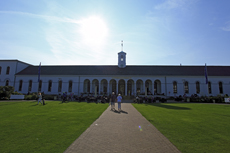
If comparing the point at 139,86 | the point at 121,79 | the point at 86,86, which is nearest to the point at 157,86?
the point at 139,86

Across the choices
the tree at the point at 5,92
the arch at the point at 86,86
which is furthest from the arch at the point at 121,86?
the tree at the point at 5,92

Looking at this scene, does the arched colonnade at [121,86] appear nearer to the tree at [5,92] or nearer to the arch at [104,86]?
the arch at [104,86]

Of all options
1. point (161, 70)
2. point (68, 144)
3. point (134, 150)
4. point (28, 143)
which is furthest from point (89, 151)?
point (161, 70)

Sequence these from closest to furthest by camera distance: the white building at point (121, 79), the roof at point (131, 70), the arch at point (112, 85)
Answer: the white building at point (121, 79) < the roof at point (131, 70) < the arch at point (112, 85)

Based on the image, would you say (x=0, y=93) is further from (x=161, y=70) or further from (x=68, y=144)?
(x=161, y=70)

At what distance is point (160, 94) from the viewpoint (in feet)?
121

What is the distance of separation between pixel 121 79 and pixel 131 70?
435cm

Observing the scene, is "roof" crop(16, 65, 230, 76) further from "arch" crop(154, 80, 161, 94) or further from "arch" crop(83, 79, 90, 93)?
"arch" crop(154, 80, 161, 94)

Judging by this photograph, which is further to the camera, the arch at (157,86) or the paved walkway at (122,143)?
the arch at (157,86)

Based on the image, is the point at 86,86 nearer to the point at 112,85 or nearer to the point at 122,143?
the point at 112,85

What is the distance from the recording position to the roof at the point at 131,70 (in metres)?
38.9

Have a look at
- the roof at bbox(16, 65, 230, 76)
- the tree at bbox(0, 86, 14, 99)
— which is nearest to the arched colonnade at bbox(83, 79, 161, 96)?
the roof at bbox(16, 65, 230, 76)

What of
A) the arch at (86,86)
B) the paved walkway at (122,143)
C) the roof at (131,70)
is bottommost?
the paved walkway at (122,143)

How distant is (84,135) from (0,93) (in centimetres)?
2742
